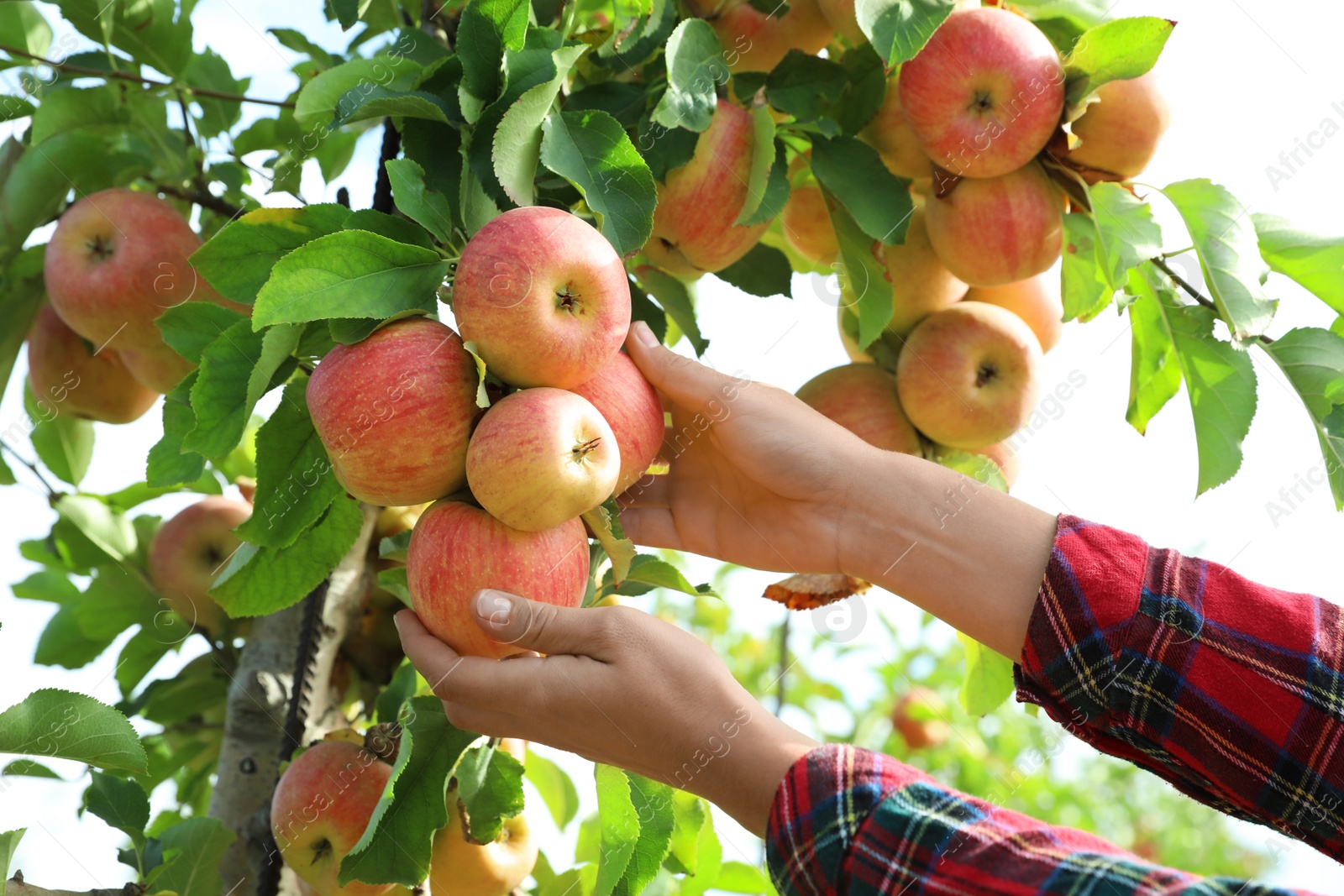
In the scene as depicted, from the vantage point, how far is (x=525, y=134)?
3.55ft

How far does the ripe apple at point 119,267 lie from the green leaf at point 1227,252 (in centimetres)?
136

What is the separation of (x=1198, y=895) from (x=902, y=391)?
904 millimetres

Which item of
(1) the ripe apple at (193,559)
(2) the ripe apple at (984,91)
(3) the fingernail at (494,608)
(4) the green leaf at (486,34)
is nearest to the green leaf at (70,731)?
(3) the fingernail at (494,608)

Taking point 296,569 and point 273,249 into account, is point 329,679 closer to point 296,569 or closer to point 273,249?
point 296,569

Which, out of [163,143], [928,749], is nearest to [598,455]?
[163,143]

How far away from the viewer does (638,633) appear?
1077mm

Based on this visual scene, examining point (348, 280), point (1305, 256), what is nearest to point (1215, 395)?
point (1305, 256)

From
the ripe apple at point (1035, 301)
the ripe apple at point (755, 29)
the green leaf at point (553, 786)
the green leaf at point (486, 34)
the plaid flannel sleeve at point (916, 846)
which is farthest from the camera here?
the green leaf at point (553, 786)

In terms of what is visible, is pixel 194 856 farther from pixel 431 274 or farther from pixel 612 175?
pixel 612 175

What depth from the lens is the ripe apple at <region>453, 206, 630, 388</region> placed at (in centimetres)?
100

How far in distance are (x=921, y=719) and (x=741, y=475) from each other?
2.60 meters

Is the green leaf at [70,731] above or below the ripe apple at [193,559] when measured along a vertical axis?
above

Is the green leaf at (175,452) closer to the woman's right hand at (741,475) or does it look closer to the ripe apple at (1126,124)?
the woman's right hand at (741,475)

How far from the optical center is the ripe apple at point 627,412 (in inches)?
44.4
